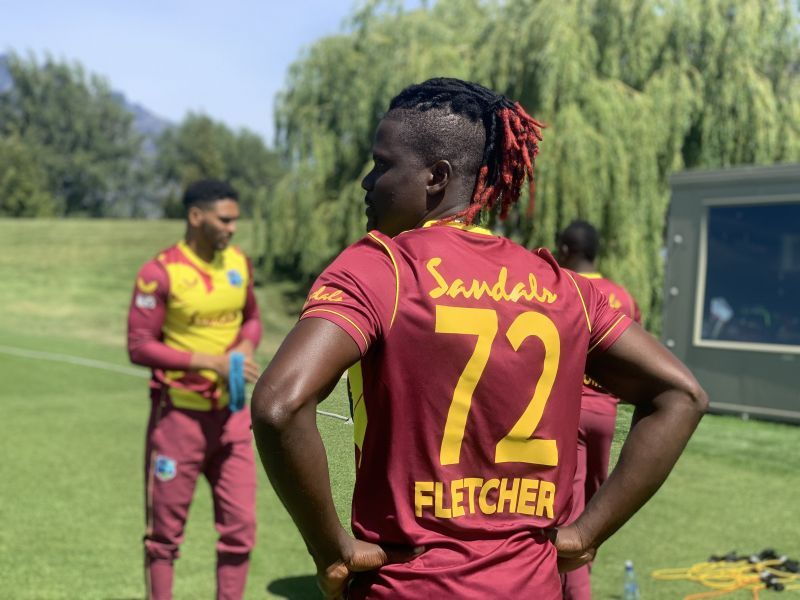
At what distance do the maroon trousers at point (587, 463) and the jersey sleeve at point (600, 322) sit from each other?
2.41m

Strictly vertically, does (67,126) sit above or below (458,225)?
above

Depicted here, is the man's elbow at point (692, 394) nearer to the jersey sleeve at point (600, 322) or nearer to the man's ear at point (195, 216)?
the jersey sleeve at point (600, 322)

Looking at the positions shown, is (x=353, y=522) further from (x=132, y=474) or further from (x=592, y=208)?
(x=592, y=208)

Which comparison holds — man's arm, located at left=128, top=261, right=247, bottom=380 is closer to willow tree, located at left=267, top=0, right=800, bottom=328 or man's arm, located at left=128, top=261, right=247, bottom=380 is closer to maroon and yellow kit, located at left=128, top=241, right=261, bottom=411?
maroon and yellow kit, located at left=128, top=241, right=261, bottom=411

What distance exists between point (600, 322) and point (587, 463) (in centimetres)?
287

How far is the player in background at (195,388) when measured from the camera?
16.5 feet

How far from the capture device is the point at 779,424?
482 inches

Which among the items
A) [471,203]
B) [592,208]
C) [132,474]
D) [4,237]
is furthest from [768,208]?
[4,237]

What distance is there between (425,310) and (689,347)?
1014 centimetres

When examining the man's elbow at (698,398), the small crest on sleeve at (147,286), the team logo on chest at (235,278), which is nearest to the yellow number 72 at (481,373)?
the man's elbow at (698,398)

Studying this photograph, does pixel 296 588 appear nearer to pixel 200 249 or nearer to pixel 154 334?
pixel 154 334

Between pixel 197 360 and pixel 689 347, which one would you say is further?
pixel 689 347

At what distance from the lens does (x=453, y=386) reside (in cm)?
193

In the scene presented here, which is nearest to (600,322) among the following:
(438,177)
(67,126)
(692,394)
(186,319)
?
(692,394)
